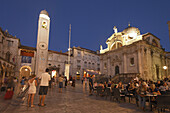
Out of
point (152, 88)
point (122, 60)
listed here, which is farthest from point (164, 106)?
point (122, 60)

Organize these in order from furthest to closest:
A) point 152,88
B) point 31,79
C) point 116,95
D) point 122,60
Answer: point 122,60 → point 116,95 → point 152,88 → point 31,79

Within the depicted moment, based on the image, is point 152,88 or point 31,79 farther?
point 152,88

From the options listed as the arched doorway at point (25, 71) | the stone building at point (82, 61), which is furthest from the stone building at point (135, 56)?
the arched doorway at point (25, 71)

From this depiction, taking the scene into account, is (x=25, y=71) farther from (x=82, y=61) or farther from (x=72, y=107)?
(x=72, y=107)

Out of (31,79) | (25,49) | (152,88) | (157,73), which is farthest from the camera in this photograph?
(25,49)

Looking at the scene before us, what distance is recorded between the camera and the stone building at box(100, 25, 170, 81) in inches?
925

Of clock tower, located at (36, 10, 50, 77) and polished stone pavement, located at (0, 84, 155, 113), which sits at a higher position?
clock tower, located at (36, 10, 50, 77)

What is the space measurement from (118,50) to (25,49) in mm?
26247

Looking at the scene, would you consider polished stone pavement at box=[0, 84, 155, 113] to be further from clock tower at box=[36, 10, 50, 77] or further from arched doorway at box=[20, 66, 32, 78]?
arched doorway at box=[20, 66, 32, 78]

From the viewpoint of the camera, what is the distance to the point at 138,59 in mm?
23797

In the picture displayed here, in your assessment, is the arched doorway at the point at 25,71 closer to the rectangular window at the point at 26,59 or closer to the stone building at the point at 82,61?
the rectangular window at the point at 26,59

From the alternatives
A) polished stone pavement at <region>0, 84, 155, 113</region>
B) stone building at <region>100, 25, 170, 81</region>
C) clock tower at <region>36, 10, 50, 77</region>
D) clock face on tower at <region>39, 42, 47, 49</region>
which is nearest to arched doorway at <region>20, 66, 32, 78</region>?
clock tower at <region>36, 10, 50, 77</region>

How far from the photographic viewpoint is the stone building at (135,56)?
77.0ft

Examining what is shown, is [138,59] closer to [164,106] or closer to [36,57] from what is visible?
[164,106]
